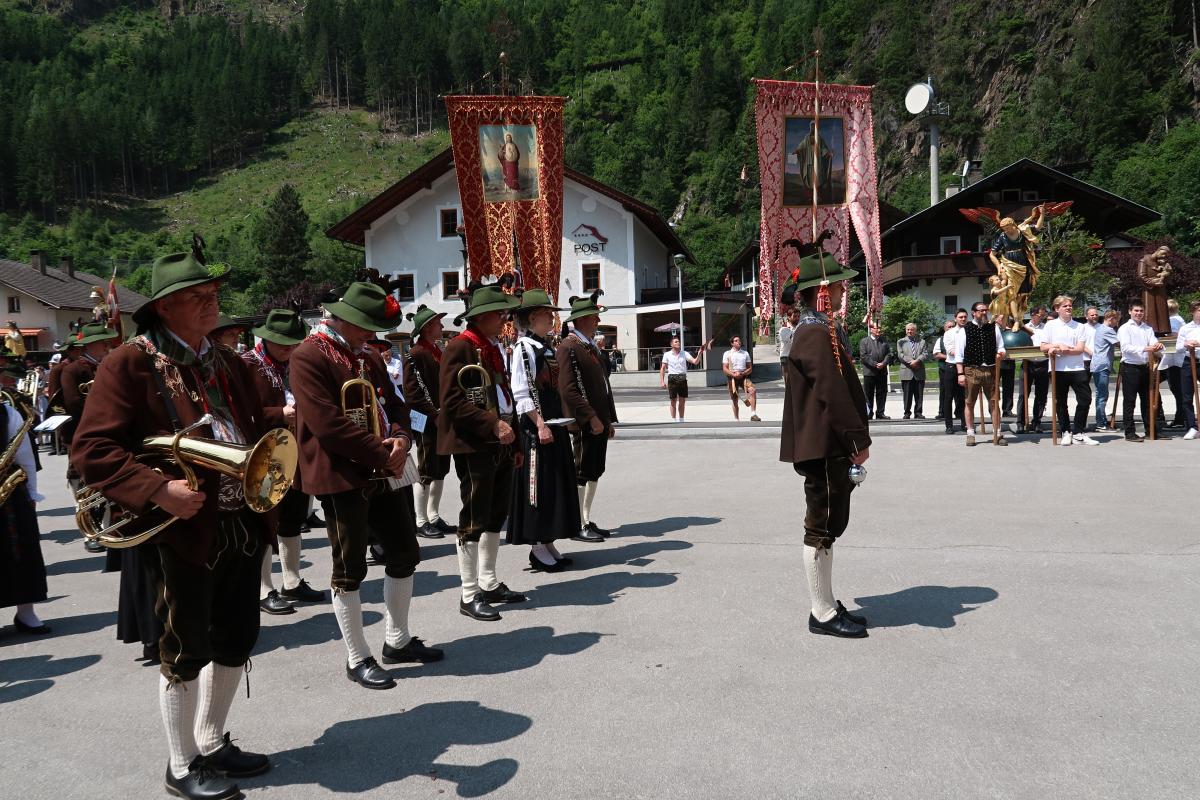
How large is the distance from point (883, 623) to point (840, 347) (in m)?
1.71

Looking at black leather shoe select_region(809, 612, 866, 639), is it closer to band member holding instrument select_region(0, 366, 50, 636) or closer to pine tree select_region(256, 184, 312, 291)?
band member holding instrument select_region(0, 366, 50, 636)

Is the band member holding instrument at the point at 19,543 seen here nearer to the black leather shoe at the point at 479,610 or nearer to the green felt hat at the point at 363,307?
the green felt hat at the point at 363,307

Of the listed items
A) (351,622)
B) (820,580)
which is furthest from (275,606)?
(820,580)

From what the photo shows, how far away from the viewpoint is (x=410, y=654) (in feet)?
15.4

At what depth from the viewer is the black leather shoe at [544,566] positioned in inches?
263

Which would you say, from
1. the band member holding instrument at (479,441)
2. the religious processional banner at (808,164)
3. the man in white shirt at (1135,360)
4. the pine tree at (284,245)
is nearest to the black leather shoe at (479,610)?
the band member holding instrument at (479,441)

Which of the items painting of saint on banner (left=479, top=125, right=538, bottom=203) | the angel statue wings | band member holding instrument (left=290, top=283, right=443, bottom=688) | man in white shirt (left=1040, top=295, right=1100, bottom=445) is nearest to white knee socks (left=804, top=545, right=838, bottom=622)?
band member holding instrument (left=290, top=283, right=443, bottom=688)

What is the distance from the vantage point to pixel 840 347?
→ 16.1ft

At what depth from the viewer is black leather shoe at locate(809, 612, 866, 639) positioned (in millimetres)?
4754

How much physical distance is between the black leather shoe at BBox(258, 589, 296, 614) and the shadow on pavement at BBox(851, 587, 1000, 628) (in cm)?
395

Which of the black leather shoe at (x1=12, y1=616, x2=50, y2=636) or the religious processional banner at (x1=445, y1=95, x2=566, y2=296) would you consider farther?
the religious processional banner at (x1=445, y1=95, x2=566, y2=296)

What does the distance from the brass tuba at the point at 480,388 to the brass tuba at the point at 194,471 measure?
2.27 m

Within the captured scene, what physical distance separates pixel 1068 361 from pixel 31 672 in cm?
1344

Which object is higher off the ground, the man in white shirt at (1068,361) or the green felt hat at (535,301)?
the green felt hat at (535,301)
